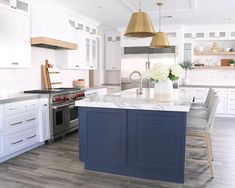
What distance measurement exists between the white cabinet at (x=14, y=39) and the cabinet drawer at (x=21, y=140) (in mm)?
1122

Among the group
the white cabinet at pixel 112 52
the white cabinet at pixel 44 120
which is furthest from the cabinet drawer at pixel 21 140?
the white cabinet at pixel 112 52

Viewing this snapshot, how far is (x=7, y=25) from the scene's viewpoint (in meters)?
4.01

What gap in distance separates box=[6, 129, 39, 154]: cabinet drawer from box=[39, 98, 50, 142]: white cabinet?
12 cm

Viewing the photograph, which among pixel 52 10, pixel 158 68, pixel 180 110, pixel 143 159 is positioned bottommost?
pixel 143 159

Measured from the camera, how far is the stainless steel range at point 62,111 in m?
4.50

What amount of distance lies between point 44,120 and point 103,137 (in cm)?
163

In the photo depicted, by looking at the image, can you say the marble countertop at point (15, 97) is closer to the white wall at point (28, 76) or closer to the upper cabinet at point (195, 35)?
the white wall at point (28, 76)

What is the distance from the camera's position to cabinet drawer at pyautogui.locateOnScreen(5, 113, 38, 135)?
3633mm

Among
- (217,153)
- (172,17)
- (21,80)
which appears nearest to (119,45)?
(172,17)

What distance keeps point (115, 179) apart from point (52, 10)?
3595mm

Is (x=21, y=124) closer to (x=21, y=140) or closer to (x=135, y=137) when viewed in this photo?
(x=21, y=140)

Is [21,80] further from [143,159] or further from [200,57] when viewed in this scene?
[200,57]

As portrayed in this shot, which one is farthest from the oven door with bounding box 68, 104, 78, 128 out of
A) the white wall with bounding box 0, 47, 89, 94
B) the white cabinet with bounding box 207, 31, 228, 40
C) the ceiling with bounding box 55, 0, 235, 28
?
the white cabinet with bounding box 207, 31, 228, 40

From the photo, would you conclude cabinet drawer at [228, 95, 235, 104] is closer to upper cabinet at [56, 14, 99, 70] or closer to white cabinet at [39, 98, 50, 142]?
upper cabinet at [56, 14, 99, 70]
